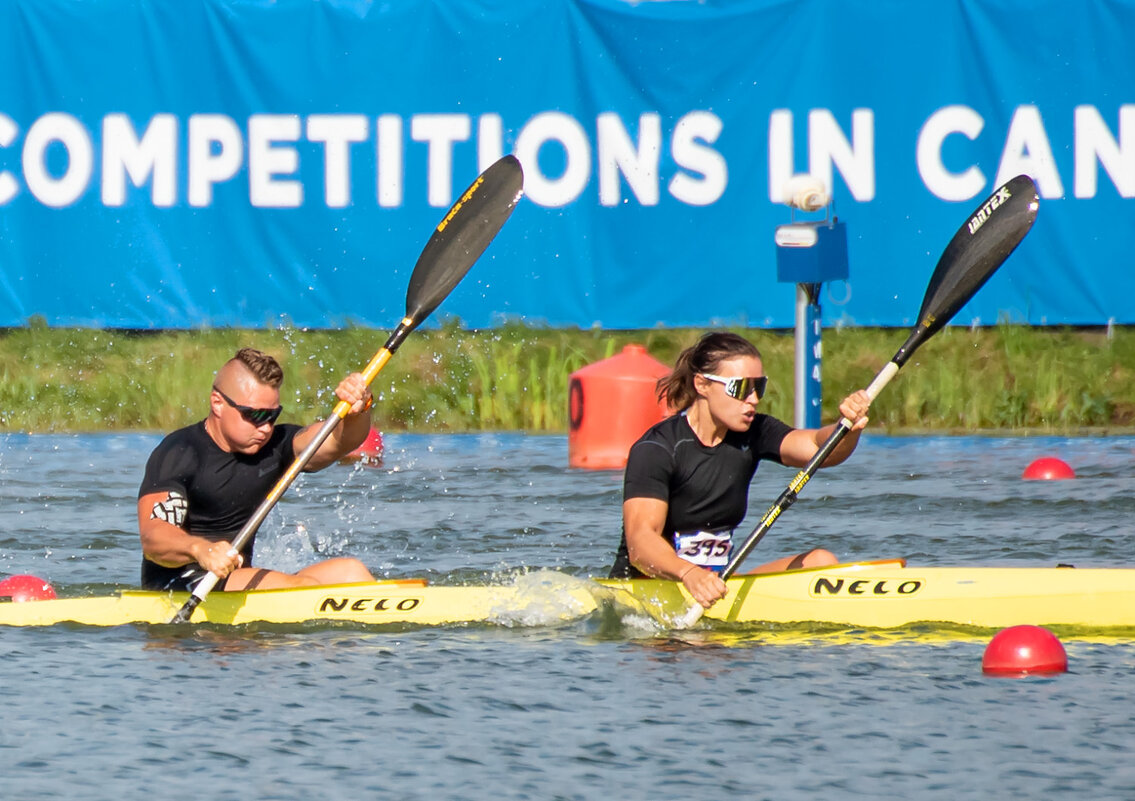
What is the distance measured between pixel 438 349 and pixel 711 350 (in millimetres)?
6162

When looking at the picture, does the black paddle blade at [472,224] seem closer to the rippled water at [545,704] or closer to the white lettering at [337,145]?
the rippled water at [545,704]

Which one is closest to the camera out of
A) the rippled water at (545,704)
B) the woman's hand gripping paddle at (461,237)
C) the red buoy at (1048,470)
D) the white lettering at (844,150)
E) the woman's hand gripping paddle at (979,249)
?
the rippled water at (545,704)

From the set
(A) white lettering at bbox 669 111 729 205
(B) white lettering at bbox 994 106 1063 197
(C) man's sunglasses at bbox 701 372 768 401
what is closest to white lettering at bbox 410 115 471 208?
(A) white lettering at bbox 669 111 729 205

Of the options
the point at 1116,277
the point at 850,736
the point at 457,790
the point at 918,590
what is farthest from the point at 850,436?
the point at 1116,277

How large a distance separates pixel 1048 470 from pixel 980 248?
10.6ft

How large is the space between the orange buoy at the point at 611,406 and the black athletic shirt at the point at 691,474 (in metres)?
4.26

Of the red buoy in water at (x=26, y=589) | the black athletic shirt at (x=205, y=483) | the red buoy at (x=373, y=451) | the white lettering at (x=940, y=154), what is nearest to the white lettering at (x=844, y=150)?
the white lettering at (x=940, y=154)

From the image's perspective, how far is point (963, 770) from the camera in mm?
5664

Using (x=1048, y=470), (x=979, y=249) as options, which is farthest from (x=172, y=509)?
(x=1048, y=470)

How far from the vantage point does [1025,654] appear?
269 inches

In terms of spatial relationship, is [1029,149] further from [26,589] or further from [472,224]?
[26,589]

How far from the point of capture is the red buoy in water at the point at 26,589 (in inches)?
326

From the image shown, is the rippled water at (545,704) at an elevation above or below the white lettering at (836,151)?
below

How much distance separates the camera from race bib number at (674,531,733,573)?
7.61m
